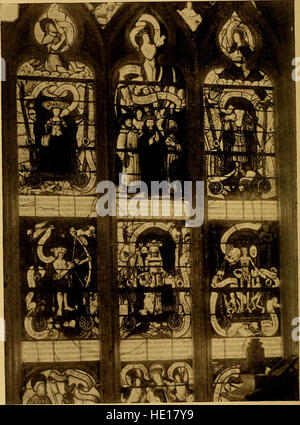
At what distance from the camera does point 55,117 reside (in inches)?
154

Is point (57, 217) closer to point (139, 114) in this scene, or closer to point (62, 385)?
point (139, 114)

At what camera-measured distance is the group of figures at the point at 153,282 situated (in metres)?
3.92

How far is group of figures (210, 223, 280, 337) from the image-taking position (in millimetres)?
3961

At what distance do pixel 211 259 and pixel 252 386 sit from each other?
82 centimetres

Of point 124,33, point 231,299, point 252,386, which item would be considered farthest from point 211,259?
point 124,33

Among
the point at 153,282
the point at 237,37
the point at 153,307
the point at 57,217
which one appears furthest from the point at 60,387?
the point at 237,37

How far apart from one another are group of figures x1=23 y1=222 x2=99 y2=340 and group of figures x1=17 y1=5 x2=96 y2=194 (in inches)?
11.1

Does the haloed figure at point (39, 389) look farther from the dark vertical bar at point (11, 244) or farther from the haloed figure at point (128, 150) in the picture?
the haloed figure at point (128, 150)

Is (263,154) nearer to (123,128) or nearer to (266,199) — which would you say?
(266,199)

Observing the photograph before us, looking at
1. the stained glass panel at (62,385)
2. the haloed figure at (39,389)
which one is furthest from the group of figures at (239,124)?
the haloed figure at (39,389)

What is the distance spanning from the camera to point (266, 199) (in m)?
4.02

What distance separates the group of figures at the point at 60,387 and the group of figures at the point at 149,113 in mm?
1237

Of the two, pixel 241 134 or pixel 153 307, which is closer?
pixel 153 307

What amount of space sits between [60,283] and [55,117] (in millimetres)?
1016
